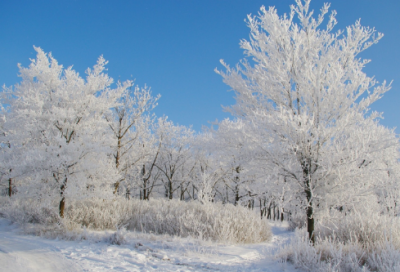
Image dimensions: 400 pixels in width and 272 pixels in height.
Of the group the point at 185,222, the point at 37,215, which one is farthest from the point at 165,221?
the point at 37,215

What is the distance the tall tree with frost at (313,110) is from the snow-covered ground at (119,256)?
1985 millimetres

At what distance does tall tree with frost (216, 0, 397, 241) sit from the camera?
490 cm

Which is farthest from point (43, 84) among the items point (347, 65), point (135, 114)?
point (347, 65)

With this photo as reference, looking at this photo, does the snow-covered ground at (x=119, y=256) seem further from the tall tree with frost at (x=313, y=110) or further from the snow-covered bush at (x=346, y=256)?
the tall tree with frost at (x=313, y=110)

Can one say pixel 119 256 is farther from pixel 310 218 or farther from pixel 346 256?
pixel 310 218

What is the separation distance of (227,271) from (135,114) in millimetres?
12035

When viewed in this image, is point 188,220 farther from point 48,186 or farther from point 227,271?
point 48,186

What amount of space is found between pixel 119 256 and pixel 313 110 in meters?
5.17

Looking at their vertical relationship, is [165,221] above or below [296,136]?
below

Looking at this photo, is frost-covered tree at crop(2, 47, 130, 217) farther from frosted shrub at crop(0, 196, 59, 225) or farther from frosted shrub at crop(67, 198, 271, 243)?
frosted shrub at crop(67, 198, 271, 243)

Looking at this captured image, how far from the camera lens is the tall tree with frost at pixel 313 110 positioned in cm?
490

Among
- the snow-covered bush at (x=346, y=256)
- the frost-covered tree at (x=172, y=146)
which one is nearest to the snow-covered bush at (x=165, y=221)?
the snow-covered bush at (x=346, y=256)

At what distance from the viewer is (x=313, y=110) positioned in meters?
5.34

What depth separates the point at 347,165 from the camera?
482 centimetres
